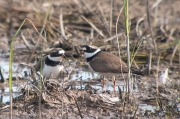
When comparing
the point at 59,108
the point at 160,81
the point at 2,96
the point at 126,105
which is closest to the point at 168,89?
the point at 160,81

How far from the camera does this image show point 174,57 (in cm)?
826

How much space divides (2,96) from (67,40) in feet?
7.99

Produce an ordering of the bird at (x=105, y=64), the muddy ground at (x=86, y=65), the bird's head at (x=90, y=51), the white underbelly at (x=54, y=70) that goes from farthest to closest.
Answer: the bird's head at (x=90, y=51) → the white underbelly at (x=54, y=70) → the bird at (x=105, y=64) → the muddy ground at (x=86, y=65)

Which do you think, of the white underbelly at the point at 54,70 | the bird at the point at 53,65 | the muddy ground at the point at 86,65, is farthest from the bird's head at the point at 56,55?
the muddy ground at the point at 86,65

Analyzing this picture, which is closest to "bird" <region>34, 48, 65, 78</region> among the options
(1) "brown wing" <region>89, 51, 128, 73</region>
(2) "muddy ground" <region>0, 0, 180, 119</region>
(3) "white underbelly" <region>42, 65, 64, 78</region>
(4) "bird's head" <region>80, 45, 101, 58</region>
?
(3) "white underbelly" <region>42, 65, 64, 78</region>

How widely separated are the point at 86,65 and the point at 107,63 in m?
1.32

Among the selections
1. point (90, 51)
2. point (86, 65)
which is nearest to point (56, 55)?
point (90, 51)

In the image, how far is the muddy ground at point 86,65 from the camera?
5.45m

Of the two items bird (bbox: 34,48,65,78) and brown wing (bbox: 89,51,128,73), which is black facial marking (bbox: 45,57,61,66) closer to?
bird (bbox: 34,48,65,78)

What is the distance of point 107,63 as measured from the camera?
686 centimetres

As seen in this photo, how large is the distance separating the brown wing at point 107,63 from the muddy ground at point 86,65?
0.68ft

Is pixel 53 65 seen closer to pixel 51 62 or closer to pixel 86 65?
pixel 51 62

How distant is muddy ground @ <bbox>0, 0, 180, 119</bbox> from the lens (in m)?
5.45

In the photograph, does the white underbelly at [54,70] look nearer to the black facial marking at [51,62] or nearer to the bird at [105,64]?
the black facial marking at [51,62]
